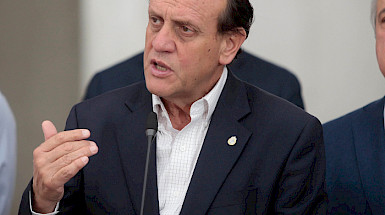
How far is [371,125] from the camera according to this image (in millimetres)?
2879

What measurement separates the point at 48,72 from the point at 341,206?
2.89 m

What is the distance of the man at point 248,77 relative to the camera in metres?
3.51

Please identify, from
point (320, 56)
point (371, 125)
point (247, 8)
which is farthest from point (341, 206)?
point (320, 56)

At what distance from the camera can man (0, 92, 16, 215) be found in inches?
120

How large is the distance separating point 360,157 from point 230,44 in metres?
0.67

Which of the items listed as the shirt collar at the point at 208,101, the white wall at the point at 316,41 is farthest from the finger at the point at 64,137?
the white wall at the point at 316,41

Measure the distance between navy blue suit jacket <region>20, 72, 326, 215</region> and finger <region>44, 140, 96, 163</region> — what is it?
21cm

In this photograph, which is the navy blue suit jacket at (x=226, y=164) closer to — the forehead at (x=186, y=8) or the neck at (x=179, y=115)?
the neck at (x=179, y=115)

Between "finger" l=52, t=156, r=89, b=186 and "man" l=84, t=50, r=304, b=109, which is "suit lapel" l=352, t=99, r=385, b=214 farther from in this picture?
"finger" l=52, t=156, r=89, b=186

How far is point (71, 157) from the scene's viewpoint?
228 cm

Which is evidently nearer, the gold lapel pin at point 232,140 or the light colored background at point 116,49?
the gold lapel pin at point 232,140

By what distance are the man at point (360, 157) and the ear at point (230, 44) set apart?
52 cm

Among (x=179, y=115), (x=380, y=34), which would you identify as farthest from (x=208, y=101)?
(x=380, y=34)

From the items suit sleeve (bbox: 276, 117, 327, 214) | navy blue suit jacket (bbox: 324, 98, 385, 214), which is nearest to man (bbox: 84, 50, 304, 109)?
navy blue suit jacket (bbox: 324, 98, 385, 214)
